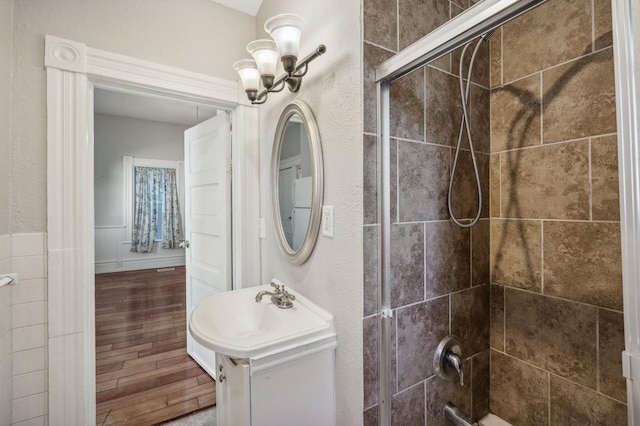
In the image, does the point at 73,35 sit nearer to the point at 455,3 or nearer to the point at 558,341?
the point at 455,3

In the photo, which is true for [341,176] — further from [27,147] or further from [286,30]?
[27,147]

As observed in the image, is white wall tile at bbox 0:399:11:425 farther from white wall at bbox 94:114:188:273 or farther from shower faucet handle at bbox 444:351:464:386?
white wall at bbox 94:114:188:273

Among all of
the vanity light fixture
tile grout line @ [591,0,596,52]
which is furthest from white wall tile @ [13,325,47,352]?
tile grout line @ [591,0,596,52]

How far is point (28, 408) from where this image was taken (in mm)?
1344

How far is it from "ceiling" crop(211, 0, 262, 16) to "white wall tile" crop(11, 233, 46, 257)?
166 centimetres

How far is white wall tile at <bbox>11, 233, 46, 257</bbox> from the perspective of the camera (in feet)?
4.33

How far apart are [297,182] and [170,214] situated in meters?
4.79

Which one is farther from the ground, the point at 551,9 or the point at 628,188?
the point at 551,9

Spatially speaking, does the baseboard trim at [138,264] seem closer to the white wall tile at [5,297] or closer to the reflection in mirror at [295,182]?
the white wall tile at [5,297]

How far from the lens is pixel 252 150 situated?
6.25ft

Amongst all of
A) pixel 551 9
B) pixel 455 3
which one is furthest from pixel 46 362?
pixel 551 9

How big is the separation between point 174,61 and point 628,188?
203 centimetres

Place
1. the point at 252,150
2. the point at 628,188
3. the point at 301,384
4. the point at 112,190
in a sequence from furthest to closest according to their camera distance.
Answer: the point at 112,190 → the point at 252,150 → the point at 301,384 → the point at 628,188

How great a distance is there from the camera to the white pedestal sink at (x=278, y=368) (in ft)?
3.31
